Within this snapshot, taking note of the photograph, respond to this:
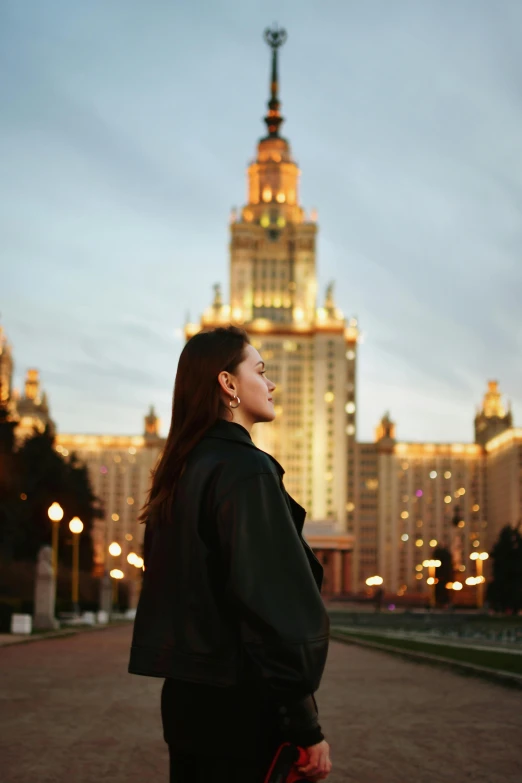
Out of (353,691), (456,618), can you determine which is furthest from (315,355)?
(353,691)

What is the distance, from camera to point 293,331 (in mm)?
151500

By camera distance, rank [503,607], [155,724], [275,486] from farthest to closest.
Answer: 1. [503,607]
2. [155,724]
3. [275,486]

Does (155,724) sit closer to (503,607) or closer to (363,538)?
(503,607)

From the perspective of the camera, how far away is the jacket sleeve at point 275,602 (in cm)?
320

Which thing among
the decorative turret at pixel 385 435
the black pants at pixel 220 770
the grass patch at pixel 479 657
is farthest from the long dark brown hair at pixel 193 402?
the decorative turret at pixel 385 435

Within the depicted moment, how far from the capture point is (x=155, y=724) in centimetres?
1176

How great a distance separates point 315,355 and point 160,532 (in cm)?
14661

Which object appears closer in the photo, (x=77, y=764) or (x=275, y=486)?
(x=275, y=486)

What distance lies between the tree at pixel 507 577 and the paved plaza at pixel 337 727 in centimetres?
6315

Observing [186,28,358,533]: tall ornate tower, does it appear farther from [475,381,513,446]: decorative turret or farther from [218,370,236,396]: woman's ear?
[218,370,236,396]: woman's ear

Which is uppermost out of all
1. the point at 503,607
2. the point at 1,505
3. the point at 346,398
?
the point at 346,398

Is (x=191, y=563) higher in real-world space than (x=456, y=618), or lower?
higher

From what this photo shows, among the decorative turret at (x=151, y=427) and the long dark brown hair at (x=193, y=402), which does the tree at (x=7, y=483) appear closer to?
the long dark brown hair at (x=193, y=402)

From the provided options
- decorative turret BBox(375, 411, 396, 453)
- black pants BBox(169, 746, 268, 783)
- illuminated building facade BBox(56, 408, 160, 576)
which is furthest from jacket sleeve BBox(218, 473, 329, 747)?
decorative turret BBox(375, 411, 396, 453)
